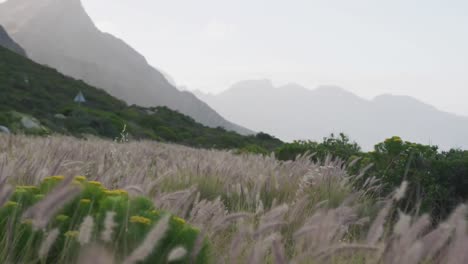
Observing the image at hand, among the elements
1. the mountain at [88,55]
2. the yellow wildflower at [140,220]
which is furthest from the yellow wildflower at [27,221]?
the mountain at [88,55]

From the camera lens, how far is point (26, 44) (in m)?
136

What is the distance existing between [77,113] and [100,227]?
27211 mm

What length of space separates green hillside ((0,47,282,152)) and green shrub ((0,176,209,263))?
53.7 feet

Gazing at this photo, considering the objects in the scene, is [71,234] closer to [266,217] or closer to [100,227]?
[100,227]

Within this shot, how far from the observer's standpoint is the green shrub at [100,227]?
6.09ft

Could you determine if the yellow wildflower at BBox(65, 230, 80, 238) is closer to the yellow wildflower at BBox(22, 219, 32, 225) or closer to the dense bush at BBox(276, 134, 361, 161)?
the yellow wildflower at BBox(22, 219, 32, 225)

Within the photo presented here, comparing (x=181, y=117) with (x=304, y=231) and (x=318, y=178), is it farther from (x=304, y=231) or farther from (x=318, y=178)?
(x=304, y=231)

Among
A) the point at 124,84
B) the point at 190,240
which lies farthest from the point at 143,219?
the point at 124,84

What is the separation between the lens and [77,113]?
2809 cm

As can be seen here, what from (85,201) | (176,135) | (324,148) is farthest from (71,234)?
(176,135)

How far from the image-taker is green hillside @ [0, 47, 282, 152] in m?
25.1

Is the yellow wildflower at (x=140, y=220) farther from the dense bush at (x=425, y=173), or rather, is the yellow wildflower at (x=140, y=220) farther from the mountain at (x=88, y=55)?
the mountain at (x=88, y=55)

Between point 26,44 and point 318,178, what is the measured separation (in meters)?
143

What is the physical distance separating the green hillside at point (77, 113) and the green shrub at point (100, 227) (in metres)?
16.4
